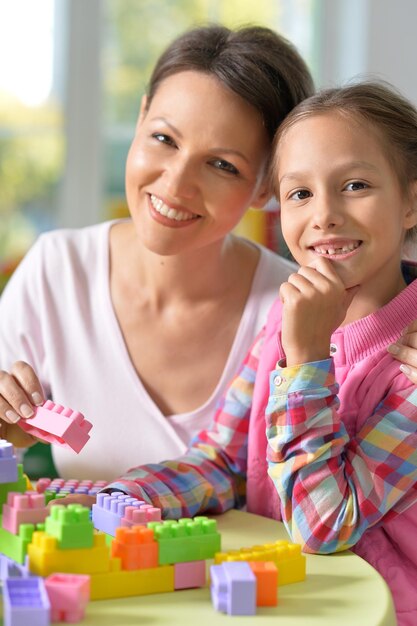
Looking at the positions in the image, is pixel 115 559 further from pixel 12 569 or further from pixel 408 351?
pixel 408 351

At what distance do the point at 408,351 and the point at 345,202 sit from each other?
191 mm

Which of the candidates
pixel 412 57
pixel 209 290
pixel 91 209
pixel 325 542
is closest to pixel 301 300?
pixel 325 542

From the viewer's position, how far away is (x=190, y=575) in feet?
2.99

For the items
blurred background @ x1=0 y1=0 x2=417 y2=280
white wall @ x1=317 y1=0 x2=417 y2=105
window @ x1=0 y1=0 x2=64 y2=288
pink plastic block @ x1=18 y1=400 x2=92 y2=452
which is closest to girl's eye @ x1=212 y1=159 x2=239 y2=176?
pink plastic block @ x1=18 y1=400 x2=92 y2=452

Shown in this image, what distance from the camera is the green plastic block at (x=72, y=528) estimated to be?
0.87 metres

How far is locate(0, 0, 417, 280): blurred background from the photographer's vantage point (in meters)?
3.12

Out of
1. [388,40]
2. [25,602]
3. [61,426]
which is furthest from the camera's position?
[388,40]

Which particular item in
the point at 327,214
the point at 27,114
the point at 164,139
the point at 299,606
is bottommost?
the point at 299,606

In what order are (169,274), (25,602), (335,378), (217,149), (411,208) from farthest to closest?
1. (169,274)
2. (217,149)
3. (411,208)
4. (335,378)
5. (25,602)

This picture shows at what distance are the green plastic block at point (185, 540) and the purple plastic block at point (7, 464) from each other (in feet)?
0.45

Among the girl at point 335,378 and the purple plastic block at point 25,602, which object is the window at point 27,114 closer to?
the girl at point 335,378

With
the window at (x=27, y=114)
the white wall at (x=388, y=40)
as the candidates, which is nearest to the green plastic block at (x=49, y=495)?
the window at (x=27, y=114)

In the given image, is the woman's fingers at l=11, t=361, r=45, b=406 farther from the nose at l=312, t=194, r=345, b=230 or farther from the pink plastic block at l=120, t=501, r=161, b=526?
A: the nose at l=312, t=194, r=345, b=230

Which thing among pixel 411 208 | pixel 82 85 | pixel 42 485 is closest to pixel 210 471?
pixel 42 485
